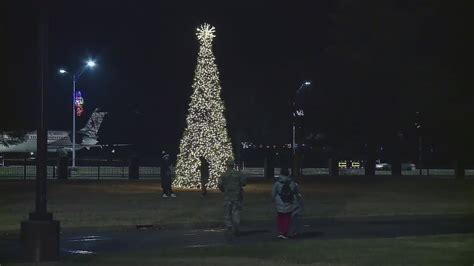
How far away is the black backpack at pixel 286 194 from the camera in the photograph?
18.2m

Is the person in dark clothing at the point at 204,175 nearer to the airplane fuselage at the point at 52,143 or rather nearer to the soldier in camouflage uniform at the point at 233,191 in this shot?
the soldier in camouflage uniform at the point at 233,191

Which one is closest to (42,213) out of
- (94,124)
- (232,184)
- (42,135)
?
(42,135)

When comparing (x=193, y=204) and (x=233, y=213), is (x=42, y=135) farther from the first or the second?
(x=193, y=204)

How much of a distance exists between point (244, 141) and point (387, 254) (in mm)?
75076

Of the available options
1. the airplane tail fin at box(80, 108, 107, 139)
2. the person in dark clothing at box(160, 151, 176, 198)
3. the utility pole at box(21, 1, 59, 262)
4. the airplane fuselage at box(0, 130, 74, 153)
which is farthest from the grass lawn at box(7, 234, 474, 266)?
the airplane tail fin at box(80, 108, 107, 139)

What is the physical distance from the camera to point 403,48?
166 feet

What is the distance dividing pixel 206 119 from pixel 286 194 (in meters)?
19.3

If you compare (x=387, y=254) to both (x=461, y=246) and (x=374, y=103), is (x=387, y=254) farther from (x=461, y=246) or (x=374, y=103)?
(x=374, y=103)

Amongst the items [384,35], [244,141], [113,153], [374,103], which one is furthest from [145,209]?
[113,153]

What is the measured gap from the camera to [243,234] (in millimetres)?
20078

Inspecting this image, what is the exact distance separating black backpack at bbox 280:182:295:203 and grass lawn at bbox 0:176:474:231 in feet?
16.3

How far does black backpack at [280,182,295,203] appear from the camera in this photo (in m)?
18.2

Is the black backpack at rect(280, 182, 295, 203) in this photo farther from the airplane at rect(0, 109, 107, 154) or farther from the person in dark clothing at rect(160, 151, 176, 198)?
the airplane at rect(0, 109, 107, 154)

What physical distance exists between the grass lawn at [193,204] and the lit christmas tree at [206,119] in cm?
185
